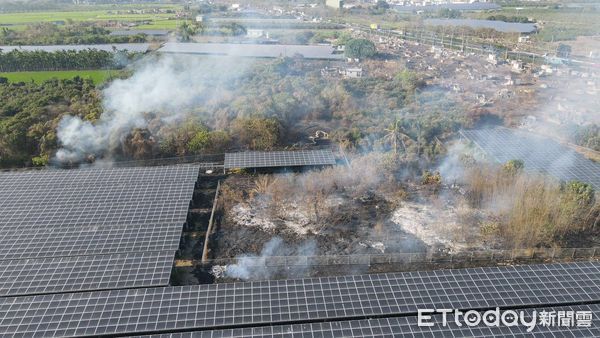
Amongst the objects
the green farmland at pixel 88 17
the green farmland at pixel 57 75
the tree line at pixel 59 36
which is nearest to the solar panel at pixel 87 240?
the green farmland at pixel 57 75

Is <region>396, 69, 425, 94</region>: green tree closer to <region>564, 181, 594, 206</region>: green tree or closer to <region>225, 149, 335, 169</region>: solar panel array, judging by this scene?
<region>225, 149, 335, 169</region>: solar panel array

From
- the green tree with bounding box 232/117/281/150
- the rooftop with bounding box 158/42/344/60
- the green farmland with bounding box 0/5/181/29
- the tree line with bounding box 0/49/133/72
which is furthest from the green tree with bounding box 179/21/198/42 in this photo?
the green tree with bounding box 232/117/281/150

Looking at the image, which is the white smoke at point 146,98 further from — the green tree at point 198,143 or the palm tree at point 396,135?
the palm tree at point 396,135

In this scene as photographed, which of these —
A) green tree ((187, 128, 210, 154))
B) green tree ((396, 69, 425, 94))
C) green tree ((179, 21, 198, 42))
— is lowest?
green tree ((187, 128, 210, 154))

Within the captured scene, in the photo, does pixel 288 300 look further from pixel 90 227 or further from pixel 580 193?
pixel 580 193

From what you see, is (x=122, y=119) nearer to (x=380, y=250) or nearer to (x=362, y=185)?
(x=362, y=185)

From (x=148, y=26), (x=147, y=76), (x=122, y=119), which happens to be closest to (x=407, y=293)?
(x=122, y=119)
